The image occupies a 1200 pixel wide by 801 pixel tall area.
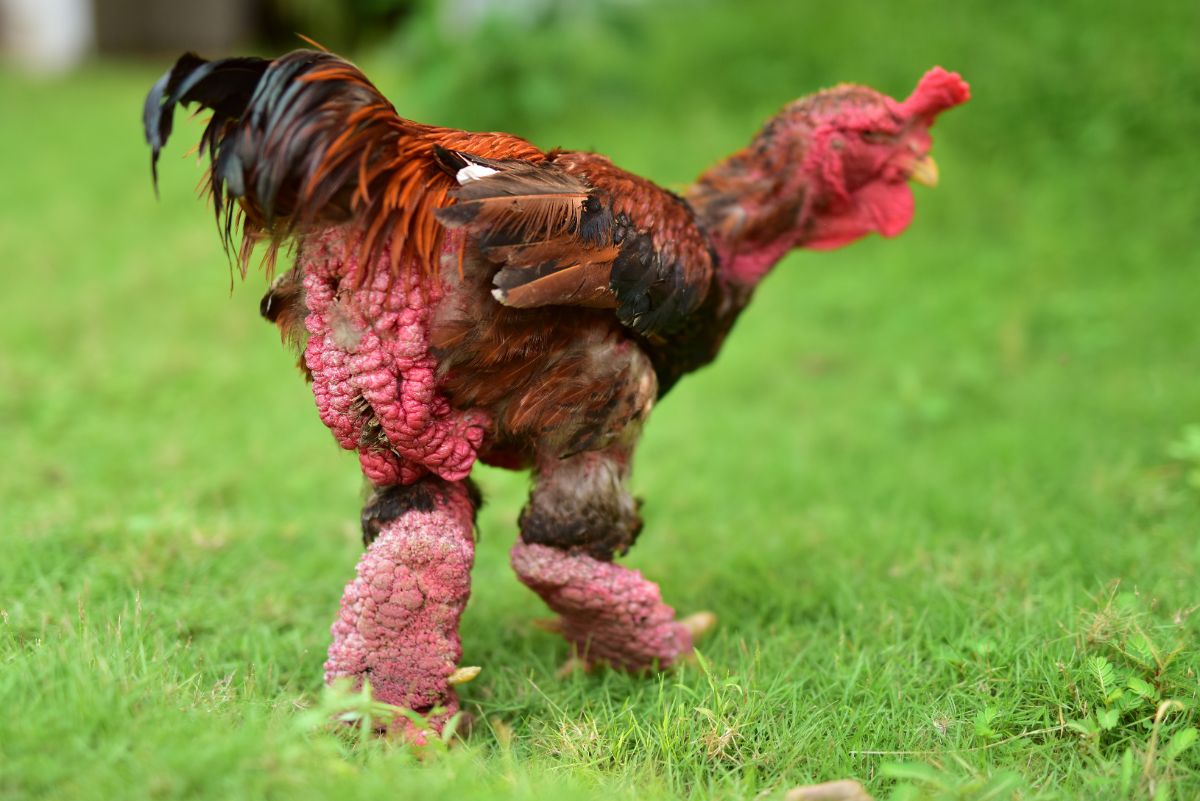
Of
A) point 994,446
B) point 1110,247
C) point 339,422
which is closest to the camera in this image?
point 339,422

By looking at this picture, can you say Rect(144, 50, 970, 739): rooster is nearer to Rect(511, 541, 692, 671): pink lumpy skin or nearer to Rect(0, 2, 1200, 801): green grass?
Rect(511, 541, 692, 671): pink lumpy skin

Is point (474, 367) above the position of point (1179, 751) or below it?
A: above

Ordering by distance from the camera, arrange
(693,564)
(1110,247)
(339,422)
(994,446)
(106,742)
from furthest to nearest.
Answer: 1. (1110,247)
2. (994,446)
3. (693,564)
4. (339,422)
5. (106,742)

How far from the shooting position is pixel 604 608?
3041 millimetres

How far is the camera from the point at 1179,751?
2625 millimetres

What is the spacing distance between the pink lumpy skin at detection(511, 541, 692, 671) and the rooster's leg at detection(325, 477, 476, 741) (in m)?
0.24

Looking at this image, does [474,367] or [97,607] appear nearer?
[474,367]

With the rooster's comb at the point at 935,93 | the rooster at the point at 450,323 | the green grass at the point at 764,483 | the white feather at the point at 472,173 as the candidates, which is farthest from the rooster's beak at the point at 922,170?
the white feather at the point at 472,173

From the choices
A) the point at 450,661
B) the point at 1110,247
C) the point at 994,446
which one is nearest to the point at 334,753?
the point at 450,661

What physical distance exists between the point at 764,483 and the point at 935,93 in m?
2.19

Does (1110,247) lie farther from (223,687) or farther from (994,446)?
(223,687)

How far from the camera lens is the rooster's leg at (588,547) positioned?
2963 millimetres

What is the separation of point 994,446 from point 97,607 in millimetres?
3920

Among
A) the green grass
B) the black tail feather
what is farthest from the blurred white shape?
the black tail feather
